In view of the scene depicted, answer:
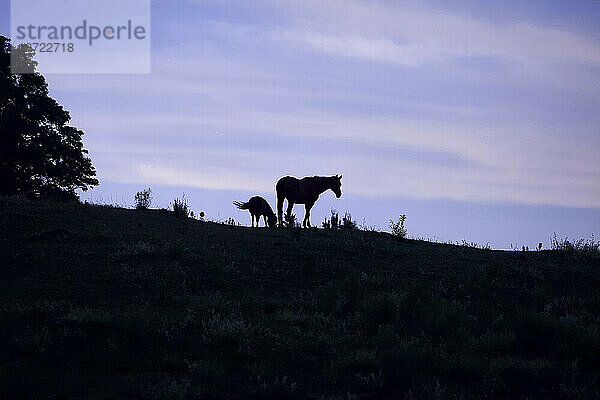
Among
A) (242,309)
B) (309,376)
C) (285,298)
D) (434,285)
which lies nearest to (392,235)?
(434,285)

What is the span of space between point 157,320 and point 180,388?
12.0ft

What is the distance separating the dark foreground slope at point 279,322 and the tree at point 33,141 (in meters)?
15.1

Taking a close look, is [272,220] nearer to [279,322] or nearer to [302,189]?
[302,189]

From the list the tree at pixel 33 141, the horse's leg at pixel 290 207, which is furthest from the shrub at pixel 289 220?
the tree at pixel 33 141

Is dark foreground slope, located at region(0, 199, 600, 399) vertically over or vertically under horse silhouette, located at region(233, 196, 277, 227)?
under

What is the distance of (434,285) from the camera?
16250 mm

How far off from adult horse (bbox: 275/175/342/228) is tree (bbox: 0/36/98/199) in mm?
11733

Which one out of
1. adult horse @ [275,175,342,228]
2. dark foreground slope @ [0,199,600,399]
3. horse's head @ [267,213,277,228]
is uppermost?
adult horse @ [275,175,342,228]

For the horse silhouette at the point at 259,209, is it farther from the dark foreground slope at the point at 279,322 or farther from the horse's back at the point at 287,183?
the dark foreground slope at the point at 279,322

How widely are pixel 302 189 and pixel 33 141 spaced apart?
15055mm

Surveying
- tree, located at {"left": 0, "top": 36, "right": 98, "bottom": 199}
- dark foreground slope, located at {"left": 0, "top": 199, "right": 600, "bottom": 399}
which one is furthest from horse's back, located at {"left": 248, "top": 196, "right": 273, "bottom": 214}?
dark foreground slope, located at {"left": 0, "top": 199, "right": 600, "bottom": 399}

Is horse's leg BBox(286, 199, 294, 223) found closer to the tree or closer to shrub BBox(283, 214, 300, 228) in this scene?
shrub BBox(283, 214, 300, 228)

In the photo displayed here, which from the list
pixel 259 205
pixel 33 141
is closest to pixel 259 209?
pixel 259 205

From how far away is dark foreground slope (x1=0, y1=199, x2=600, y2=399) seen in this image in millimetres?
9086
